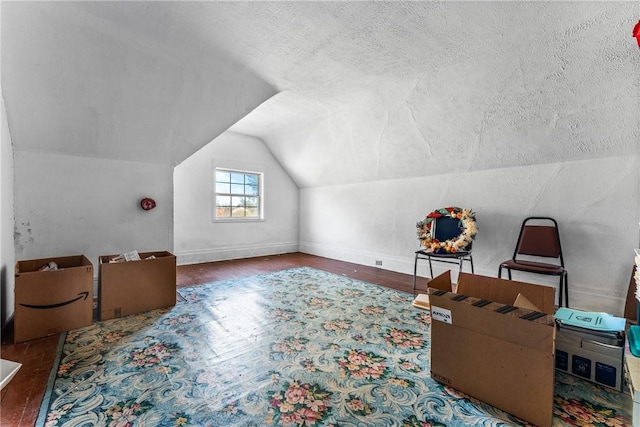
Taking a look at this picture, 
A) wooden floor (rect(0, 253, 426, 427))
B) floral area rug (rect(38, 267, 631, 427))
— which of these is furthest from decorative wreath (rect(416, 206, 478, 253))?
floral area rug (rect(38, 267, 631, 427))

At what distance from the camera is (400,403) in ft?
4.41

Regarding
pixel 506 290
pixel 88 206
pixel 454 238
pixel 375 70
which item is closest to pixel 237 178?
pixel 88 206

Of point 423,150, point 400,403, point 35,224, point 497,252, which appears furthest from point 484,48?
point 35,224

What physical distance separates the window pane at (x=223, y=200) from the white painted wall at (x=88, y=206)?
1.77 m

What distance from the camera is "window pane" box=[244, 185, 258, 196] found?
5453mm

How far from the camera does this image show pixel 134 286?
2.46m

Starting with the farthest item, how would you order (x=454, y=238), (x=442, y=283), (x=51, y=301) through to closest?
1. (x=454, y=238)
2. (x=51, y=301)
3. (x=442, y=283)

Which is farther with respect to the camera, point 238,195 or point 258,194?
point 258,194

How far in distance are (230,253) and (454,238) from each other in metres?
3.84

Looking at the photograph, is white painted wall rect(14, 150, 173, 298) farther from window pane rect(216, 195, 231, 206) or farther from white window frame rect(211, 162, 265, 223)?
window pane rect(216, 195, 231, 206)

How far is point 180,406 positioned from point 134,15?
244 cm

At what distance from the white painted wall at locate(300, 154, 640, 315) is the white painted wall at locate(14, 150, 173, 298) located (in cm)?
310

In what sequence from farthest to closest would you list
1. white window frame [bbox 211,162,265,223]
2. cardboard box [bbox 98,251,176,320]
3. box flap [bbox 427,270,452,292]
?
white window frame [bbox 211,162,265,223], cardboard box [bbox 98,251,176,320], box flap [bbox 427,270,452,292]

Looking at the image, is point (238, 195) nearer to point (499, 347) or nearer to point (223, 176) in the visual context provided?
point (223, 176)
